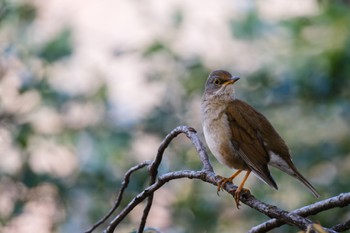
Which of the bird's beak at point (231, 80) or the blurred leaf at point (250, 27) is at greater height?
the blurred leaf at point (250, 27)

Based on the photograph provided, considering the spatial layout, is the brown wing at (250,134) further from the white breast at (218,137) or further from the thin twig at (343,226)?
the thin twig at (343,226)

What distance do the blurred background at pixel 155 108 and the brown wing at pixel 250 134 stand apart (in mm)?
1742

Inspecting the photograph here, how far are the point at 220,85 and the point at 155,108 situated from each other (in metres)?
2.29

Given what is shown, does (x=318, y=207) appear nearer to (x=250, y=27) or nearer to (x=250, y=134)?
(x=250, y=134)

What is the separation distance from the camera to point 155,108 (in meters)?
6.21

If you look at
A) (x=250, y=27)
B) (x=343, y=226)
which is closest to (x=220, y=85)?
(x=343, y=226)

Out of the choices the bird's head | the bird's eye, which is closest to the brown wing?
the bird's head

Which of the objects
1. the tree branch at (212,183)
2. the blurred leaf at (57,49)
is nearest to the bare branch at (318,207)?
the tree branch at (212,183)

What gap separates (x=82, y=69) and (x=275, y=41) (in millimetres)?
1722

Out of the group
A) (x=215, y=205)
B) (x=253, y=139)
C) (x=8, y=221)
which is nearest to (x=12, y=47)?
(x=8, y=221)

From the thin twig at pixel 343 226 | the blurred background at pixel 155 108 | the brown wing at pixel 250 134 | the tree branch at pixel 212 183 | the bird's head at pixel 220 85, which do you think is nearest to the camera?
the tree branch at pixel 212 183

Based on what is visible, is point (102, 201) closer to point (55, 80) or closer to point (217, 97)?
point (55, 80)

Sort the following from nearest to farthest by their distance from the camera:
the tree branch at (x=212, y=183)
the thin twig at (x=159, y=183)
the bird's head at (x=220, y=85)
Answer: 1. the tree branch at (x=212, y=183)
2. the thin twig at (x=159, y=183)
3. the bird's head at (x=220, y=85)

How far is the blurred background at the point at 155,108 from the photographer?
18.6 feet
